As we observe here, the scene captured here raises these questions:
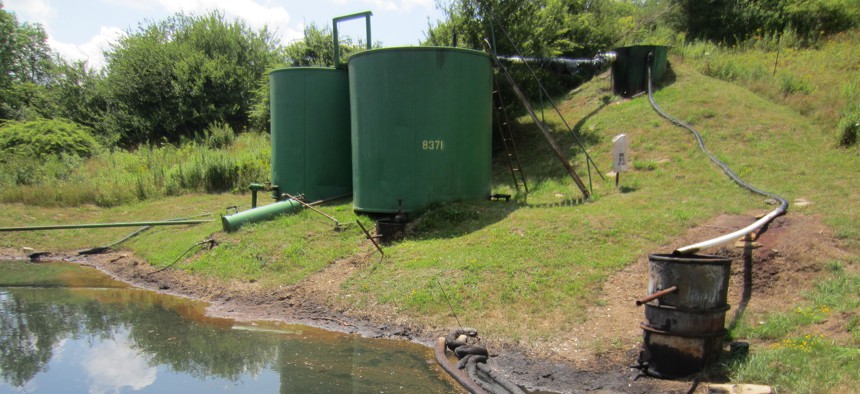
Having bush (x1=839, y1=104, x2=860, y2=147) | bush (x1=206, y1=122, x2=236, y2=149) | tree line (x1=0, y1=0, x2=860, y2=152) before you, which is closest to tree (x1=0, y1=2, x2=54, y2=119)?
tree line (x1=0, y1=0, x2=860, y2=152)

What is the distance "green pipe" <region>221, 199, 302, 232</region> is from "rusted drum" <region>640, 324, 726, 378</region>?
8195 mm

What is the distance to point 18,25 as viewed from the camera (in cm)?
4984

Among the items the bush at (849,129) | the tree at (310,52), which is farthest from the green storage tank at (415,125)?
the tree at (310,52)

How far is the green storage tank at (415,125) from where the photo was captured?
1062cm

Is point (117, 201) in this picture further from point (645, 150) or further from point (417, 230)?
point (645, 150)

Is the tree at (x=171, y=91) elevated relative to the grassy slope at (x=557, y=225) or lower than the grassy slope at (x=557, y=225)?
elevated

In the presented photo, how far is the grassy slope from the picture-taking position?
7629 millimetres

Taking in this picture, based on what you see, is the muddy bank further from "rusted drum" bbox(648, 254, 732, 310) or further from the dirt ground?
"rusted drum" bbox(648, 254, 732, 310)

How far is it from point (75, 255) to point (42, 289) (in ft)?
11.6

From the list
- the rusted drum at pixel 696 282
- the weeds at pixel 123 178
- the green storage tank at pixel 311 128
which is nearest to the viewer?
the rusted drum at pixel 696 282

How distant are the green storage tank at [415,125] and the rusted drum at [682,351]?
568 cm

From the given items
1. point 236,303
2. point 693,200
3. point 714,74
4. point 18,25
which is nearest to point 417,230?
point 236,303

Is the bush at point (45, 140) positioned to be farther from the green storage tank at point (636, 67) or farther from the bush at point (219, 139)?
the green storage tank at point (636, 67)

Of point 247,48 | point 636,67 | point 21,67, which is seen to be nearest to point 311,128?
point 636,67
